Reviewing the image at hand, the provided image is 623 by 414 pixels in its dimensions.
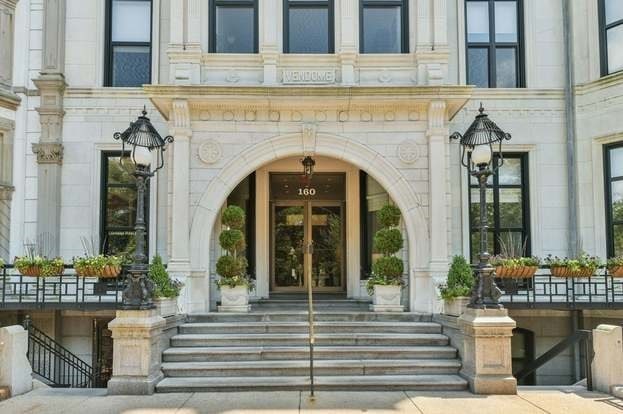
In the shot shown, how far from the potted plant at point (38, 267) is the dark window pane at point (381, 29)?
26.8 feet

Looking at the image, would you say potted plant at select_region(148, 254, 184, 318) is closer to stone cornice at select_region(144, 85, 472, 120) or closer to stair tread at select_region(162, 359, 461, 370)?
stair tread at select_region(162, 359, 461, 370)

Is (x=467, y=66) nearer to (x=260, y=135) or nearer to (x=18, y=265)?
(x=260, y=135)

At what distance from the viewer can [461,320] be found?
9.16 m

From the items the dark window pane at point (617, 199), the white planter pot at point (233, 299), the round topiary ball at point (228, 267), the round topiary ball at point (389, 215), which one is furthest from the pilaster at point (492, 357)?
the dark window pane at point (617, 199)

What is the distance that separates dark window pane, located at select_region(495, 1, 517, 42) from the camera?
1392cm

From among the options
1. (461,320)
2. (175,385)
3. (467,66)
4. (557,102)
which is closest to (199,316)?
(175,385)

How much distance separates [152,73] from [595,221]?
36.5 ft

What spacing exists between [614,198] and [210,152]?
9.38 meters

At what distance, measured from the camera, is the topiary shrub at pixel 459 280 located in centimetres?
1001

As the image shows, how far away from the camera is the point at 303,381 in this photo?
871cm

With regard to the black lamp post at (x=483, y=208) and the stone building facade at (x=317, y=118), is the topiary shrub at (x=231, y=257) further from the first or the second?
the black lamp post at (x=483, y=208)

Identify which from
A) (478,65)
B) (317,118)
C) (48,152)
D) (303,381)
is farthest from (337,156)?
(48,152)

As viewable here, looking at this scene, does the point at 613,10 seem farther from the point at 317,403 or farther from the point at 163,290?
the point at 163,290

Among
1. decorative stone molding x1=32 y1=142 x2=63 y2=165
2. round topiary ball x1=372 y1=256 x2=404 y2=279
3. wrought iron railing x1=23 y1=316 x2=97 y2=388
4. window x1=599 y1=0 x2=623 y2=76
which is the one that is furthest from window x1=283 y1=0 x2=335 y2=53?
wrought iron railing x1=23 y1=316 x2=97 y2=388
